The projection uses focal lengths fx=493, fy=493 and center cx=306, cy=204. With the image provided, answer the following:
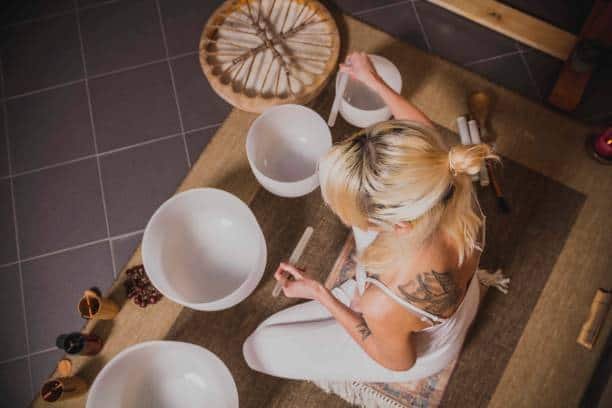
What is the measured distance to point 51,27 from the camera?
71.1 inches

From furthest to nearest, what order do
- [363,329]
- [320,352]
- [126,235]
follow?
[126,235] → [320,352] → [363,329]

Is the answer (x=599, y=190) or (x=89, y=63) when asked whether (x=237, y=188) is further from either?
(x=599, y=190)

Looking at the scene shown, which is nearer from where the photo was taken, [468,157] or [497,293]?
[468,157]

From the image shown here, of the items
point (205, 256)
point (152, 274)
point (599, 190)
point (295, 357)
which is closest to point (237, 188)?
point (205, 256)

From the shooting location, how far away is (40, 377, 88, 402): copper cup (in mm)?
1264

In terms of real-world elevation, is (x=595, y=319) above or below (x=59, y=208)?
above

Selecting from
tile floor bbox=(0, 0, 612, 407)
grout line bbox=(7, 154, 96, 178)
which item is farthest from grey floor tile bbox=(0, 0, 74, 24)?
grout line bbox=(7, 154, 96, 178)

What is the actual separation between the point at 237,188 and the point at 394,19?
2.67ft

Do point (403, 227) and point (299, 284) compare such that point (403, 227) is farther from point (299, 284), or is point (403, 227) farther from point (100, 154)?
point (100, 154)

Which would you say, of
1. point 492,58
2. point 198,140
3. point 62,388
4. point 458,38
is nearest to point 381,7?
point 458,38

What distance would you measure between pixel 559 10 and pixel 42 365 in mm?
2053

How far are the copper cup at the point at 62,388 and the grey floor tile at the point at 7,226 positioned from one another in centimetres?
47

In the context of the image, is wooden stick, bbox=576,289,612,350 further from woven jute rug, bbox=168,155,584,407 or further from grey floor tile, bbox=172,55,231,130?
grey floor tile, bbox=172,55,231,130

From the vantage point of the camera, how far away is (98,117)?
1681 millimetres
